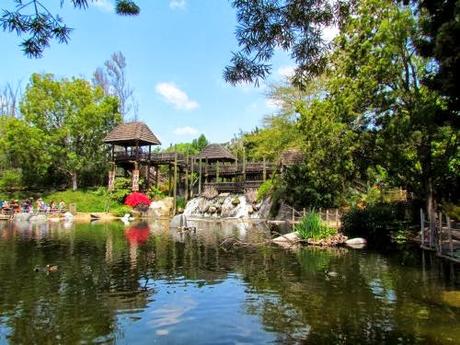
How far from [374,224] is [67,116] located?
35944mm

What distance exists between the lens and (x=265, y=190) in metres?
37.9

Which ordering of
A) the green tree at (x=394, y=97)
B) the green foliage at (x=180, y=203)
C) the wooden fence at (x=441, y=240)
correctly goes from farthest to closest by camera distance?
the green foliage at (x=180, y=203) → the green tree at (x=394, y=97) → the wooden fence at (x=441, y=240)

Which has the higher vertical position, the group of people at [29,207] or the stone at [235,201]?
the stone at [235,201]

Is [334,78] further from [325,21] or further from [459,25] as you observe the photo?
[325,21]

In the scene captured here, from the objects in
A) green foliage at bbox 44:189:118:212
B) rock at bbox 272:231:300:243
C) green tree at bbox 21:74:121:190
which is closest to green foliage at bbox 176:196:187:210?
green foliage at bbox 44:189:118:212

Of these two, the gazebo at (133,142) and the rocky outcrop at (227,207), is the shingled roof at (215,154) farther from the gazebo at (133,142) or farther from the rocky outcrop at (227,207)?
the rocky outcrop at (227,207)

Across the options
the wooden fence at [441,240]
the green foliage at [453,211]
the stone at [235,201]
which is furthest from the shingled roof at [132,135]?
the green foliage at [453,211]

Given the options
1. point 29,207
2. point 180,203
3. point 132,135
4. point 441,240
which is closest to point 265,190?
point 180,203

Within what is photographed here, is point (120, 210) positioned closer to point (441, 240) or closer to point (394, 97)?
point (394, 97)

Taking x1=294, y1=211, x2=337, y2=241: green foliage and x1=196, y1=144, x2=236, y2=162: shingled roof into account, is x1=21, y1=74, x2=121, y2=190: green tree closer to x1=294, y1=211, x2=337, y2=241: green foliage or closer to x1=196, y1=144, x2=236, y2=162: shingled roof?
x1=196, y1=144, x2=236, y2=162: shingled roof

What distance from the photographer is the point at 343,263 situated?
1529cm

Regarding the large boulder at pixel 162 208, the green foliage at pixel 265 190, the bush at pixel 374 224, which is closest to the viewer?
the bush at pixel 374 224

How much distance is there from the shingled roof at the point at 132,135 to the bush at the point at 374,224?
1059 inches

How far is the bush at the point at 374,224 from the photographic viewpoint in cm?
2158
